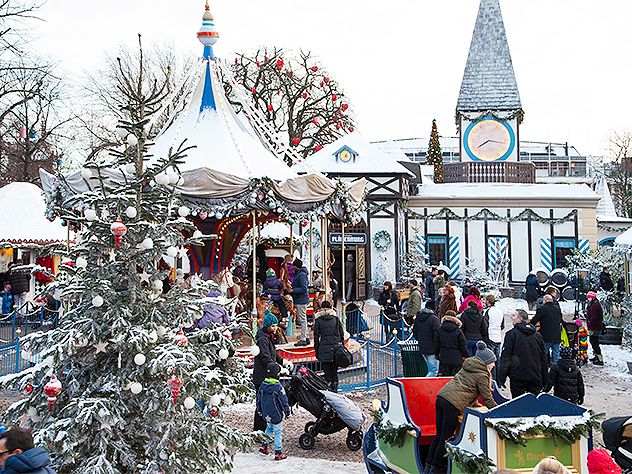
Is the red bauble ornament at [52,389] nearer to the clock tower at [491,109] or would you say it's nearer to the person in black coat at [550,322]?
the person in black coat at [550,322]

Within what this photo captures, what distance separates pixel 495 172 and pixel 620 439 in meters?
29.9

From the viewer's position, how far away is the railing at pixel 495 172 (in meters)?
35.4

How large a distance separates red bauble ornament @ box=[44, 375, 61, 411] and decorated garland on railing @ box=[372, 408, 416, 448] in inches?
133

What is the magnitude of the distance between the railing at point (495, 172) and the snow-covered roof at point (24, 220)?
18.3 metres

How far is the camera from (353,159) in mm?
30312

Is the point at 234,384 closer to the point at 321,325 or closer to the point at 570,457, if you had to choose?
the point at 570,457

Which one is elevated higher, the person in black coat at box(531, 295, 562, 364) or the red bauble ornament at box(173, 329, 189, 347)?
the red bauble ornament at box(173, 329, 189, 347)

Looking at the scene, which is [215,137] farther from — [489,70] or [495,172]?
[489,70]

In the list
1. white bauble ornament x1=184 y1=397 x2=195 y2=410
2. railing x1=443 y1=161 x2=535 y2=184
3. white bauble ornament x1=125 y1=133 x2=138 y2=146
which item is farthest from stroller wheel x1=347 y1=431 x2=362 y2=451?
railing x1=443 y1=161 x2=535 y2=184

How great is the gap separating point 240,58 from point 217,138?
21971 millimetres

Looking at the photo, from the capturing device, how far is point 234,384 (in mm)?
7652

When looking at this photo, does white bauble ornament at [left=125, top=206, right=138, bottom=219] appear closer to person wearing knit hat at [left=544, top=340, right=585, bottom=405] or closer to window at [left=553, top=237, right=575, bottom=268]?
person wearing knit hat at [left=544, top=340, right=585, bottom=405]

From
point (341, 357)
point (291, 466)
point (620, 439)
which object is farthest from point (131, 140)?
point (341, 357)

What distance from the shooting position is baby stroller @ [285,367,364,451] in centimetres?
1002
